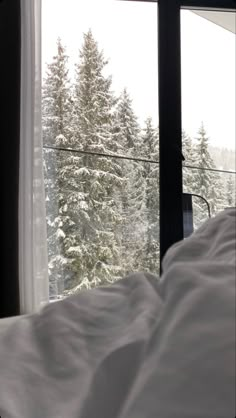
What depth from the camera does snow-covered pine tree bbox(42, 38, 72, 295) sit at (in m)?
Result: 2.48

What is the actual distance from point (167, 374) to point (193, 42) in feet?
8.88

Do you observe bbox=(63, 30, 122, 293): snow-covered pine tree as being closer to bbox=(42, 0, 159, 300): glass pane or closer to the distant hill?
bbox=(42, 0, 159, 300): glass pane

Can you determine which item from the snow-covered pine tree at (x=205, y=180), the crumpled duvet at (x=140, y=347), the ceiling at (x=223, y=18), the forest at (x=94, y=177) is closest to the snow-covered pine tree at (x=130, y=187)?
the forest at (x=94, y=177)

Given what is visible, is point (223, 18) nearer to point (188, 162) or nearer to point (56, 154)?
point (188, 162)

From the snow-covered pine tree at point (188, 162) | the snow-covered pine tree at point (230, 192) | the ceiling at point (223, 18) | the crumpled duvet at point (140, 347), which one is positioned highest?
the ceiling at point (223, 18)

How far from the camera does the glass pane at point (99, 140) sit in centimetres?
250

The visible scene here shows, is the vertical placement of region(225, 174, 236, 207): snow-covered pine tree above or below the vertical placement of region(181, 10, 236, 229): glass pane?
below

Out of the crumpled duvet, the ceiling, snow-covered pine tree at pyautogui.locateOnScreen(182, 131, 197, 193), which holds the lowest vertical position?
the crumpled duvet

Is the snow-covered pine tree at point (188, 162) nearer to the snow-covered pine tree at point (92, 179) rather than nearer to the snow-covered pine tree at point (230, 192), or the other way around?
the snow-covered pine tree at point (230, 192)

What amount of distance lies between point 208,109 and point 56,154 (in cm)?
105

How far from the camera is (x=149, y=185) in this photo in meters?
2.66

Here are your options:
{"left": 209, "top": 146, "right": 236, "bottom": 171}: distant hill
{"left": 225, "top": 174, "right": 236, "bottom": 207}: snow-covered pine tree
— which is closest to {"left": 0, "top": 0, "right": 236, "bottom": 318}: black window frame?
{"left": 209, "top": 146, "right": 236, "bottom": 171}: distant hill

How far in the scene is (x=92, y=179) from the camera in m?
2.56

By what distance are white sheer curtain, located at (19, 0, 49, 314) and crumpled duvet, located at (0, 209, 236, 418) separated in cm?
164
